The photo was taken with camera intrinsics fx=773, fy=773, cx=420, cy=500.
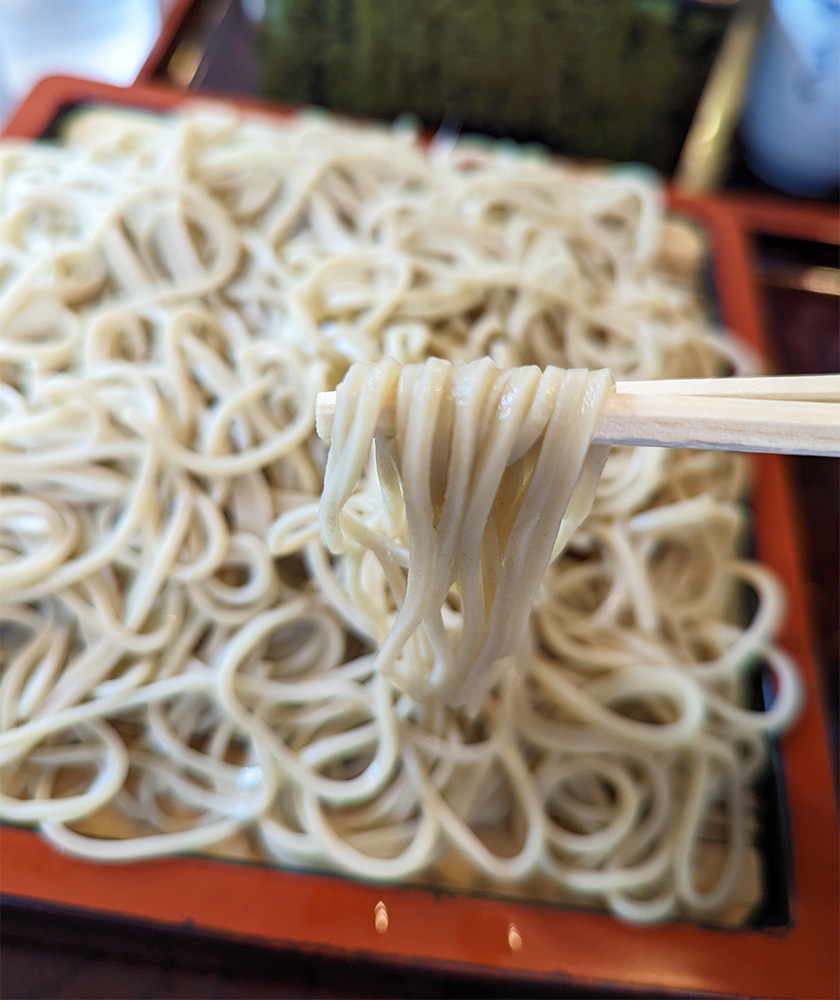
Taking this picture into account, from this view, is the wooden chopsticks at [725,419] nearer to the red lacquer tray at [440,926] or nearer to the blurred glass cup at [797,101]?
the red lacquer tray at [440,926]

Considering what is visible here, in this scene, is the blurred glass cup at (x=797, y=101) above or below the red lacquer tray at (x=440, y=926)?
above

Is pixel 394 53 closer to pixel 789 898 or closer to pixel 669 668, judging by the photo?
pixel 669 668

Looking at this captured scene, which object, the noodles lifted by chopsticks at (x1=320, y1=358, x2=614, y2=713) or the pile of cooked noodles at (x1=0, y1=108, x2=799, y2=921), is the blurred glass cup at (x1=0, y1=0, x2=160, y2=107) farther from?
the noodles lifted by chopsticks at (x1=320, y1=358, x2=614, y2=713)

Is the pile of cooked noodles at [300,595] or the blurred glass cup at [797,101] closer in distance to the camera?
the pile of cooked noodles at [300,595]

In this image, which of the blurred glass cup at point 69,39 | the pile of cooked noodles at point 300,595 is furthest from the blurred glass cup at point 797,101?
the blurred glass cup at point 69,39

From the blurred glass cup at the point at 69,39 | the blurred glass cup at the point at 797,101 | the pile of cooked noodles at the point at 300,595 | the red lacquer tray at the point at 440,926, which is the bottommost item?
the red lacquer tray at the point at 440,926

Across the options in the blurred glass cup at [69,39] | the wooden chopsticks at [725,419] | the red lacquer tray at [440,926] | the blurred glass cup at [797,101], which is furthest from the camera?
the blurred glass cup at [69,39]

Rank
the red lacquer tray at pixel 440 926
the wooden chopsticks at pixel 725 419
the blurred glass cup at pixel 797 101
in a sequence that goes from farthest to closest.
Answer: the blurred glass cup at pixel 797 101
the red lacquer tray at pixel 440 926
the wooden chopsticks at pixel 725 419
